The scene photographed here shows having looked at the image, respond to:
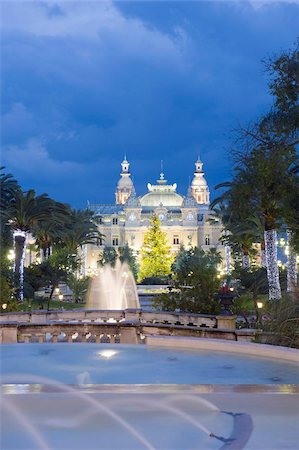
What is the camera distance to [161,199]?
129 m

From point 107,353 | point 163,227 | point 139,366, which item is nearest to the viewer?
point 139,366

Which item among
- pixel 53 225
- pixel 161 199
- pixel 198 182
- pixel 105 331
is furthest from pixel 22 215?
pixel 198 182

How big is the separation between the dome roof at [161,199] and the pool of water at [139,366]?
11780 centimetres

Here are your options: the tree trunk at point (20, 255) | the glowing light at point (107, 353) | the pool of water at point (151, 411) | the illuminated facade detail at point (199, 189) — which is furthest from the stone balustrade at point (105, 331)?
the illuminated facade detail at point (199, 189)

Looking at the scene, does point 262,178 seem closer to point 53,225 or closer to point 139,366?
point 139,366

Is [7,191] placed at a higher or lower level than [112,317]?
higher

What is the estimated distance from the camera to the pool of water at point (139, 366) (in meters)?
8.38

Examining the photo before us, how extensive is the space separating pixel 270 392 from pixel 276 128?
37.3ft

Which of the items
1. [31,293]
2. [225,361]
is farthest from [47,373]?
[31,293]

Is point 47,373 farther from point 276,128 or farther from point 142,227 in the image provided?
point 142,227

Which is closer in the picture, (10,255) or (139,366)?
(139,366)

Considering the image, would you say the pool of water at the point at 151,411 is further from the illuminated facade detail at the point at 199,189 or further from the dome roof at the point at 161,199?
the illuminated facade detail at the point at 199,189

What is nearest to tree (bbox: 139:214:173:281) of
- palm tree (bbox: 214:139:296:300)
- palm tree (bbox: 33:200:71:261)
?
palm tree (bbox: 33:200:71:261)

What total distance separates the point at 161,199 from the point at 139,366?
Answer: 395ft
